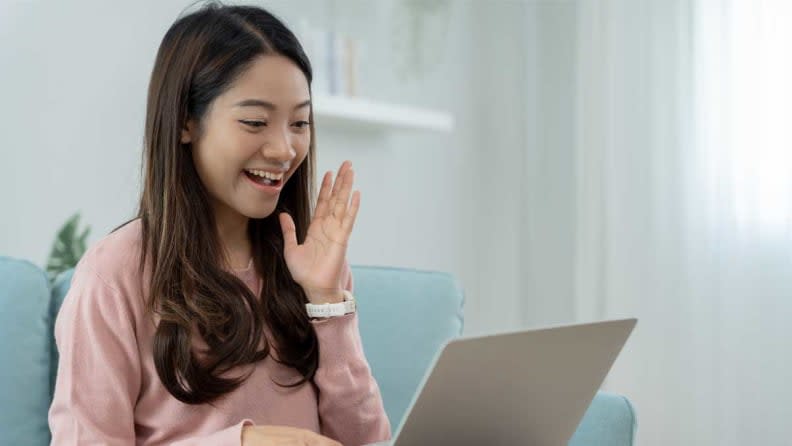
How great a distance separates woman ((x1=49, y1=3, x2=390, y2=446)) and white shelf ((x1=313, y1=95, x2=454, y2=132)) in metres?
1.17

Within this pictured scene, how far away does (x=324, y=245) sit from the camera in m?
1.37

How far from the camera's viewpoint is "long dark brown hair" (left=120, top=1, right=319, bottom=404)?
1.22m

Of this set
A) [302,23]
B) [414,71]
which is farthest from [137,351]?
[414,71]

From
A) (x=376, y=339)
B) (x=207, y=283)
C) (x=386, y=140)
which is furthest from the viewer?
(x=386, y=140)

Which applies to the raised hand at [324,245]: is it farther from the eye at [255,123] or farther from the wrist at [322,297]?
the eye at [255,123]

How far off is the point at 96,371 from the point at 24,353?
371mm

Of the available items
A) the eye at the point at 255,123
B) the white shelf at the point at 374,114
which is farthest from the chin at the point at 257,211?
the white shelf at the point at 374,114

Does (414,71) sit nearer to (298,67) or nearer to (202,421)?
(298,67)

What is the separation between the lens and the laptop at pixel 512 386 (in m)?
0.95

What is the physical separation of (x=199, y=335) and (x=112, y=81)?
1.17 meters

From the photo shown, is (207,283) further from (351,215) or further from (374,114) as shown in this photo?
(374,114)

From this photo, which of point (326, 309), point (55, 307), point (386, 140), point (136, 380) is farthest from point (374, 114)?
point (136, 380)

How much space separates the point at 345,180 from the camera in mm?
1413

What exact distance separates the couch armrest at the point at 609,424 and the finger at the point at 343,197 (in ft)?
1.67
